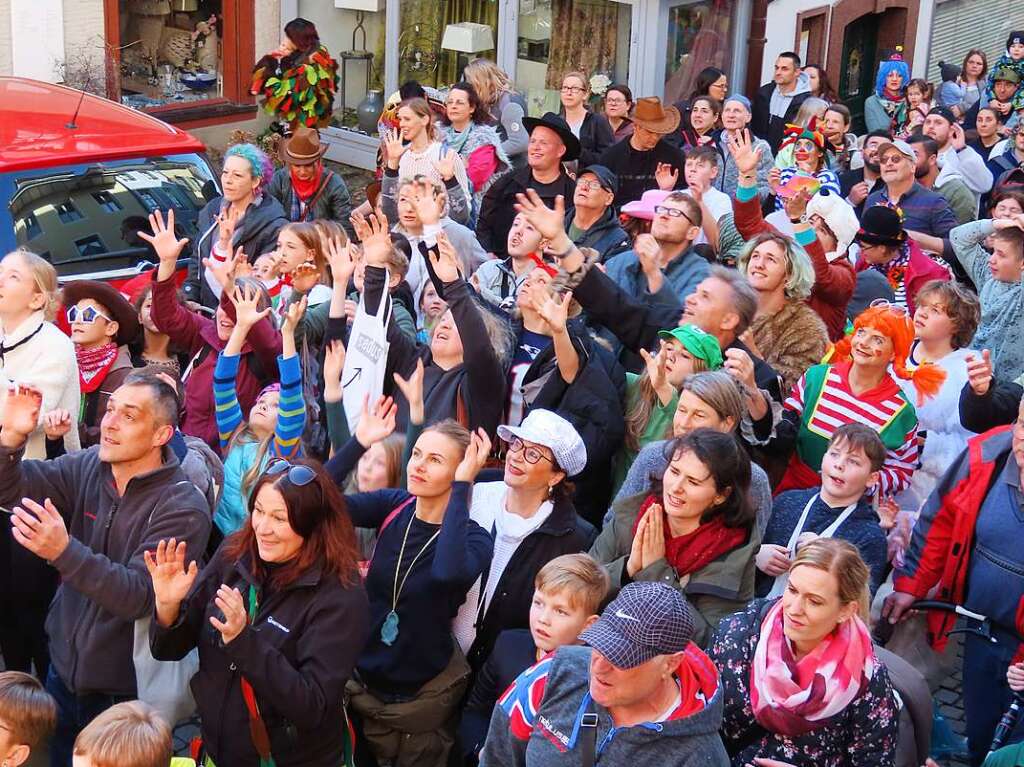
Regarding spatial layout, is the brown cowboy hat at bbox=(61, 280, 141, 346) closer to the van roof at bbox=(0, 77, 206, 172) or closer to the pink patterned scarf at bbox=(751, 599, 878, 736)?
the van roof at bbox=(0, 77, 206, 172)

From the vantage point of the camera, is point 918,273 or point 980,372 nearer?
point 980,372

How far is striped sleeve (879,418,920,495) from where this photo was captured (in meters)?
5.81

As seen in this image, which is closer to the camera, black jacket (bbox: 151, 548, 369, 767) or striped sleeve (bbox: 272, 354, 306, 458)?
black jacket (bbox: 151, 548, 369, 767)

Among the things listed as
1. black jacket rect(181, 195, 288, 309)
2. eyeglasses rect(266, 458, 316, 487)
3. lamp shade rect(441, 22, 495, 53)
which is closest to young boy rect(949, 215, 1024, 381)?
black jacket rect(181, 195, 288, 309)

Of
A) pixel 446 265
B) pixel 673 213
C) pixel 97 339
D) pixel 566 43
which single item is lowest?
pixel 97 339

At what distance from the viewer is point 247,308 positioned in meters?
6.08

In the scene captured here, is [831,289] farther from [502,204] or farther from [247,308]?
[247,308]

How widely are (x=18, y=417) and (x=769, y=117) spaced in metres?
9.78

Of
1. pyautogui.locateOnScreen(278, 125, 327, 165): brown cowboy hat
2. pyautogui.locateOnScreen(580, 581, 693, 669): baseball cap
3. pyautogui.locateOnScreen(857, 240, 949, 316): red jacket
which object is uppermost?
pyautogui.locateOnScreen(278, 125, 327, 165): brown cowboy hat

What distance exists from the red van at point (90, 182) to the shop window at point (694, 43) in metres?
6.71

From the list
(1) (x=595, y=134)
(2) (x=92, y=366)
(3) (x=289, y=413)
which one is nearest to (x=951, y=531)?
(3) (x=289, y=413)

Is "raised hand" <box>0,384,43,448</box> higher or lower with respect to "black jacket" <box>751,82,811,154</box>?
lower

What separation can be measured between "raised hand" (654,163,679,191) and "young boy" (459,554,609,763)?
5112 millimetres

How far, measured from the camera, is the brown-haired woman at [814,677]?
407cm
